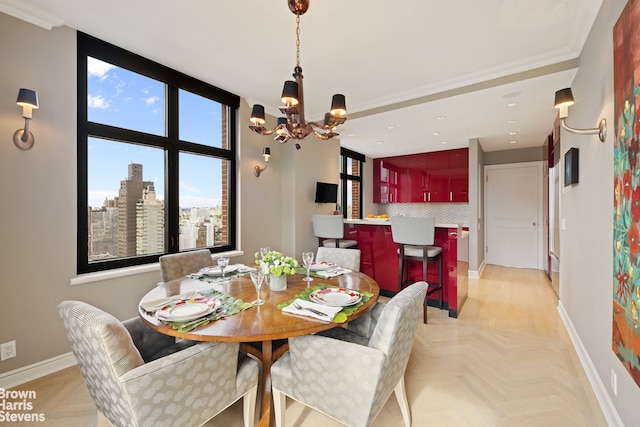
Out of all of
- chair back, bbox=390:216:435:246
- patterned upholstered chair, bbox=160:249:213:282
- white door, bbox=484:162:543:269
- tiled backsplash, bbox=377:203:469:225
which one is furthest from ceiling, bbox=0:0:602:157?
tiled backsplash, bbox=377:203:469:225

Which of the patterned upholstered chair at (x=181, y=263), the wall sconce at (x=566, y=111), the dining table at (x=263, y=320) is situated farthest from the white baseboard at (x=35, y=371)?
the wall sconce at (x=566, y=111)

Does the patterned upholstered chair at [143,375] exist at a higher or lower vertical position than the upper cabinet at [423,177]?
lower

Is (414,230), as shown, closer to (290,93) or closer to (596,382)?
(596,382)

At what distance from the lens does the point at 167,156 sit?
2.99 m

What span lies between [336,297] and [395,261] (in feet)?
7.90

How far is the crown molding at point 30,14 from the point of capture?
194 centimetres

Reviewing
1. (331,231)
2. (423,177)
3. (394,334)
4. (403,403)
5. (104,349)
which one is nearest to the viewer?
(104,349)

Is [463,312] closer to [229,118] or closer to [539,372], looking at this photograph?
[539,372]

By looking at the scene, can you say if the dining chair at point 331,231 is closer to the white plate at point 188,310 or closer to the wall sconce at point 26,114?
the white plate at point 188,310

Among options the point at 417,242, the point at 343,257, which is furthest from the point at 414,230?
the point at 343,257

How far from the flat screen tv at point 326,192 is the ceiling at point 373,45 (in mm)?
1312

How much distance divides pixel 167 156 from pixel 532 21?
3.48 metres

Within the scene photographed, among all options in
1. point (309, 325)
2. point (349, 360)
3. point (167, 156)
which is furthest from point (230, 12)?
point (349, 360)

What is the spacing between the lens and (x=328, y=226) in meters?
3.98
